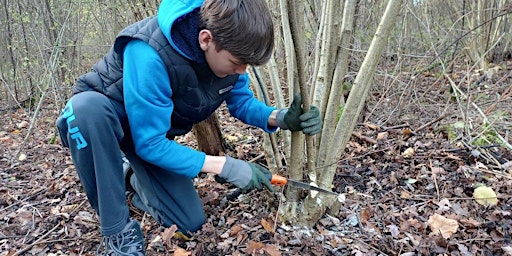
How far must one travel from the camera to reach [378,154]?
290cm

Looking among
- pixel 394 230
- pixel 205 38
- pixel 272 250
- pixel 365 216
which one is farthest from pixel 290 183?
pixel 205 38

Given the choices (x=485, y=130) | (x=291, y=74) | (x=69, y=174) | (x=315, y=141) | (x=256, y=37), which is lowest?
(x=69, y=174)

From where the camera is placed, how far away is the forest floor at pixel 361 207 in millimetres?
1985

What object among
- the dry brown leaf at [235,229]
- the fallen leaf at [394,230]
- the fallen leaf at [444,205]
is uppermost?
the fallen leaf at [444,205]

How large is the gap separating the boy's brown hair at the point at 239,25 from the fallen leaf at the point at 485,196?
61.0 inches

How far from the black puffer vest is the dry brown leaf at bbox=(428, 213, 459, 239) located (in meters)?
1.29

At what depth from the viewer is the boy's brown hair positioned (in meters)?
1.60

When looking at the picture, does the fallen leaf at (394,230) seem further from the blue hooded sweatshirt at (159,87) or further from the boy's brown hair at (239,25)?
the boy's brown hair at (239,25)

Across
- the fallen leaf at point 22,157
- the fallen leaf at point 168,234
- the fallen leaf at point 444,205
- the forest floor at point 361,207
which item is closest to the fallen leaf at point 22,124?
the fallen leaf at point 22,157

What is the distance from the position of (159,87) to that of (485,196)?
6.25 feet

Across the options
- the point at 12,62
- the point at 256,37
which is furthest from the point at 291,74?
the point at 12,62

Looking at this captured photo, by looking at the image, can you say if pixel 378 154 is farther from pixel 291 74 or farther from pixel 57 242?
pixel 57 242

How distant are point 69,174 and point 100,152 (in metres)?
1.45

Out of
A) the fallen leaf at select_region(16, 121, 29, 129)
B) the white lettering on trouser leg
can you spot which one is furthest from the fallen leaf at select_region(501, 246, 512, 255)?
the fallen leaf at select_region(16, 121, 29, 129)
